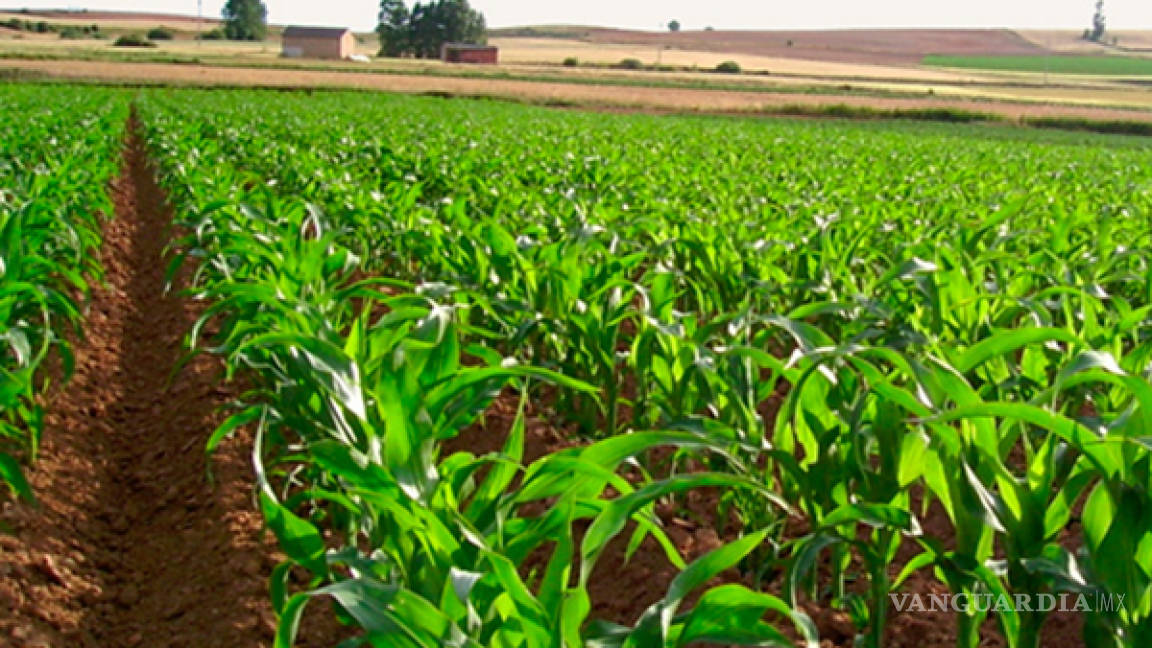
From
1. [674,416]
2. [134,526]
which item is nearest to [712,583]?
[674,416]

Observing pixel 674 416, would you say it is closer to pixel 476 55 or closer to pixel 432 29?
pixel 476 55

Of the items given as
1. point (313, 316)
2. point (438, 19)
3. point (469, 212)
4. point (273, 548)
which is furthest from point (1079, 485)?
point (438, 19)

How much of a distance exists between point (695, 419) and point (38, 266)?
4.08 metres

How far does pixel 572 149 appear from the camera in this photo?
1596cm

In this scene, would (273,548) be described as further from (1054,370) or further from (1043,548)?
(1054,370)

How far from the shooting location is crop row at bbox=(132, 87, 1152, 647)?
2.00 metres

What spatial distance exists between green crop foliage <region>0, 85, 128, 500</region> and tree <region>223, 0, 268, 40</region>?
109 meters

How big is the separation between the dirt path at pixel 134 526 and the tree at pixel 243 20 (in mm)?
116694

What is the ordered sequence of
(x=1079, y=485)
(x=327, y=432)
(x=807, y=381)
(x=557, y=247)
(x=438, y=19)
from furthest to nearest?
(x=438, y=19) < (x=557, y=247) < (x=327, y=432) < (x=807, y=381) < (x=1079, y=485)

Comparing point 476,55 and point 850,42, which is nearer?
point 476,55

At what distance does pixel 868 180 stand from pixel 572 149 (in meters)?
5.17

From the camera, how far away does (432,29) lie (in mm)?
100312

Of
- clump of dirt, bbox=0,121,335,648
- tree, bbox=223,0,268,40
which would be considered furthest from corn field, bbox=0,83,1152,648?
tree, bbox=223,0,268,40

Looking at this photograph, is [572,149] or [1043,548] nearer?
[1043,548]
